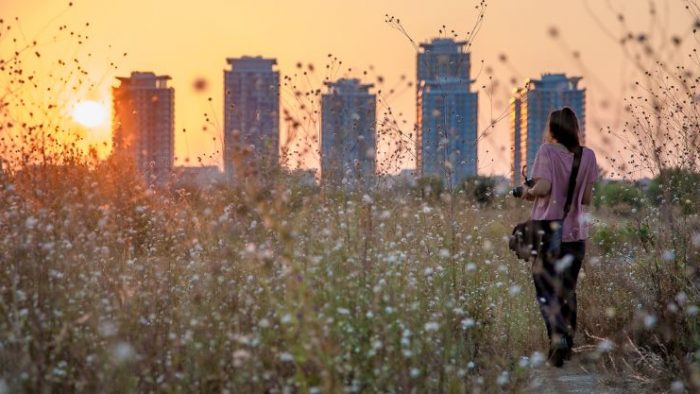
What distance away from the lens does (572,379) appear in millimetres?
6355

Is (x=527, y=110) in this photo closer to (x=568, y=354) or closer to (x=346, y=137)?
(x=346, y=137)

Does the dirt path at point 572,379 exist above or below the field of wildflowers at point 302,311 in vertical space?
below

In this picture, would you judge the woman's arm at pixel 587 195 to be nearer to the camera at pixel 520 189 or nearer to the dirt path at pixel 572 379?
the camera at pixel 520 189

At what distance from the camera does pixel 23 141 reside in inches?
309

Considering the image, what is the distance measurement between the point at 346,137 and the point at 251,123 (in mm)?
1663

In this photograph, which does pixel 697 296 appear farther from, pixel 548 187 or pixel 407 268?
pixel 407 268

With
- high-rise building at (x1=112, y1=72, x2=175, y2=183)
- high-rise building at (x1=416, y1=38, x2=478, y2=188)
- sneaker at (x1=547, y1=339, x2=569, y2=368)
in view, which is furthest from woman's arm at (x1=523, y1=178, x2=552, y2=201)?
high-rise building at (x1=112, y1=72, x2=175, y2=183)

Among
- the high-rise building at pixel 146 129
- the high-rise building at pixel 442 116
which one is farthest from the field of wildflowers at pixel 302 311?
the high-rise building at pixel 146 129

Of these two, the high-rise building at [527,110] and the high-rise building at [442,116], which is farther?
the high-rise building at [527,110]

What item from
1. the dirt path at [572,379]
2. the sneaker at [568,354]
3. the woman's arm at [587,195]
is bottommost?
the dirt path at [572,379]

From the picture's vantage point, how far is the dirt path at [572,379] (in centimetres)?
601

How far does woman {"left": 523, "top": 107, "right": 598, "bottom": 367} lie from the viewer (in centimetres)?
645

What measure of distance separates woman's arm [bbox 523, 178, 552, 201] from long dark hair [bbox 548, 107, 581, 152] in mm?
352

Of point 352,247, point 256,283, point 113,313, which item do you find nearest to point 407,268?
point 352,247
